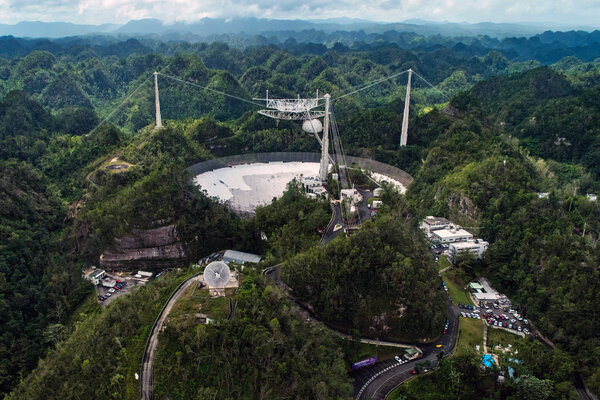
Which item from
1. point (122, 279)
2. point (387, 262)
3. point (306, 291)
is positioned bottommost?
point (122, 279)

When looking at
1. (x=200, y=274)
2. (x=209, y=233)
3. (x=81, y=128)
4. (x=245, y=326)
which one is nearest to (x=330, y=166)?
(x=209, y=233)

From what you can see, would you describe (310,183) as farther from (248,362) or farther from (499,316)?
(248,362)

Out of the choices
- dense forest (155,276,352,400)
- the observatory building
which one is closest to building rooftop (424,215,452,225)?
dense forest (155,276,352,400)

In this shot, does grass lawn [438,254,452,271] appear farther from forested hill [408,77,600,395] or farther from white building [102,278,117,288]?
white building [102,278,117,288]

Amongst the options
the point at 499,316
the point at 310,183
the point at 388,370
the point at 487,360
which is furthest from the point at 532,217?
the point at 310,183

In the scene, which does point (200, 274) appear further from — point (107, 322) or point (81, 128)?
point (81, 128)

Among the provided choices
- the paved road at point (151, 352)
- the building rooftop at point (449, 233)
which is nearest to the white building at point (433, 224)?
the building rooftop at point (449, 233)
